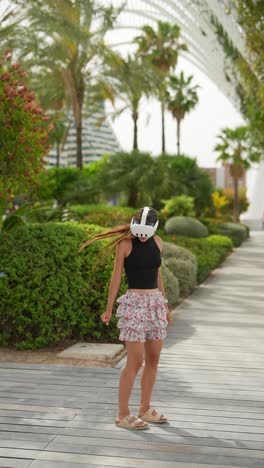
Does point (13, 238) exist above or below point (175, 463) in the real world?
above

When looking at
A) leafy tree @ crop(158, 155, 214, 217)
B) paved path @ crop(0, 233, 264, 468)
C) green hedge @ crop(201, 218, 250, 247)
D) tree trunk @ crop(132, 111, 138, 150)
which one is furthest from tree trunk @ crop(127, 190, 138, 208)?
paved path @ crop(0, 233, 264, 468)

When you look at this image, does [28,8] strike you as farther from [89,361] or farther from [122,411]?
[122,411]

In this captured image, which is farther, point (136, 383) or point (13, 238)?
point (13, 238)

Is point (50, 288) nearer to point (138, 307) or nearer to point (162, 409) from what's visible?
point (162, 409)

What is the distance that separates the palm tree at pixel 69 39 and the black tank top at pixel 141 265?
17.1 metres

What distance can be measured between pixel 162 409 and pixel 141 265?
1.21 metres

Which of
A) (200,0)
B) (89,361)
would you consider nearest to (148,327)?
(89,361)

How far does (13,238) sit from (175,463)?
15.2 feet

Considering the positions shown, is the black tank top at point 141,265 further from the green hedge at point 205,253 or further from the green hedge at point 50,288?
the green hedge at point 205,253

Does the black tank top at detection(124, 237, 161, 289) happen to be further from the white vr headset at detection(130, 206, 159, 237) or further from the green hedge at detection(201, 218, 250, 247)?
the green hedge at detection(201, 218, 250, 247)

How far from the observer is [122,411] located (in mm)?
4941

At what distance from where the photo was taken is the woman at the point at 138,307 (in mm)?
4883

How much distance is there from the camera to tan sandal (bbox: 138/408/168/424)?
500 centimetres

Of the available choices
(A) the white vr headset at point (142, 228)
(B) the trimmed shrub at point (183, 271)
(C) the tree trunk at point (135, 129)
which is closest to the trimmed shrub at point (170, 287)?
(B) the trimmed shrub at point (183, 271)
